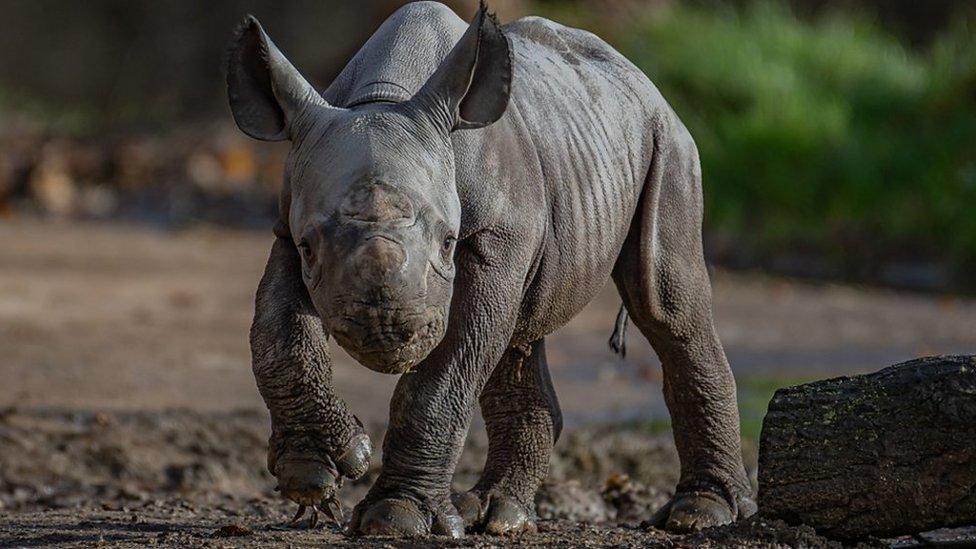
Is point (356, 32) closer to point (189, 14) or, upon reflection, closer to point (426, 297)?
point (189, 14)

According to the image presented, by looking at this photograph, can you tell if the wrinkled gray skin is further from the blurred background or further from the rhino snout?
the blurred background

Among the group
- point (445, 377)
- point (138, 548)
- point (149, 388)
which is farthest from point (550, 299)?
point (149, 388)

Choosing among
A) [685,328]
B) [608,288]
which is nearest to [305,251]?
[685,328]

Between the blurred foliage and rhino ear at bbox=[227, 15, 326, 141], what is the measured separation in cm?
1095

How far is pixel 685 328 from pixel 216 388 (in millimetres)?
4040

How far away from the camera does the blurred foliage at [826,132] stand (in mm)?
15672

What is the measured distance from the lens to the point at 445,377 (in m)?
5.12

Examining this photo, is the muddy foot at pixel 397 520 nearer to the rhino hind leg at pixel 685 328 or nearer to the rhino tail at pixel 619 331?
the rhino hind leg at pixel 685 328

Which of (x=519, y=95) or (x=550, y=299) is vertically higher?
(x=519, y=95)

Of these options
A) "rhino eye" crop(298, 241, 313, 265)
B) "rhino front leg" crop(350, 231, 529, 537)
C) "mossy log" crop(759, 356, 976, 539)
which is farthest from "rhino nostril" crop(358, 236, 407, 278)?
"mossy log" crop(759, 356, 976, 539)

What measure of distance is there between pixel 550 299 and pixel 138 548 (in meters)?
1.47

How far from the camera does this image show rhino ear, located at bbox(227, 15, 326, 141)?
490 centimetres

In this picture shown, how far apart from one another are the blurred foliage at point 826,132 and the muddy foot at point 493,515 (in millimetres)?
9721

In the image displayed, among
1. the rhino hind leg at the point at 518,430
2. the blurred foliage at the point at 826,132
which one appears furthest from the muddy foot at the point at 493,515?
the blurred foliage at the point at 826,132
